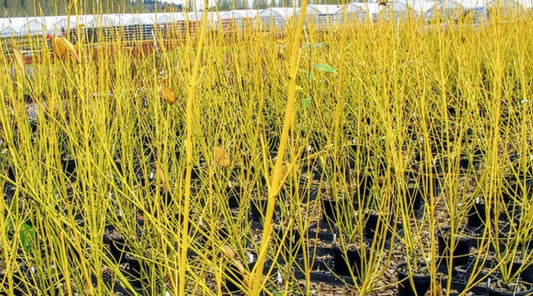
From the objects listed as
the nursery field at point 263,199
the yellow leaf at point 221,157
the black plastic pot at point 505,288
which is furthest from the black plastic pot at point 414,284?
the yellow leaf at point 221,157

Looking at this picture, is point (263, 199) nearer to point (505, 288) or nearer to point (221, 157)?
point (505, 288)

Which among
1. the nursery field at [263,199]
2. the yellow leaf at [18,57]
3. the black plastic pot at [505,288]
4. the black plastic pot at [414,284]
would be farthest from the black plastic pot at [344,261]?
the yellow leaf at [18,57]

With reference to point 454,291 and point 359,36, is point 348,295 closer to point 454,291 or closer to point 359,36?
point 454,291

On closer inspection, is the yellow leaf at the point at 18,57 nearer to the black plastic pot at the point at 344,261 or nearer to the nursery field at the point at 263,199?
the nursery field at the point at 263,199

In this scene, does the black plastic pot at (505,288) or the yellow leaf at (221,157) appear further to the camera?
the black plastic pot at (505,288)

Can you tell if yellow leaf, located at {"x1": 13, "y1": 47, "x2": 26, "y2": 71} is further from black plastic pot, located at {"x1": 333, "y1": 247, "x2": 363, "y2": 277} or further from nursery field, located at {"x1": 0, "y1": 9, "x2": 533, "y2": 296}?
black plastic pot, located at {"x1": 333, "y1": 247, "x2": 363, "y2": 277}

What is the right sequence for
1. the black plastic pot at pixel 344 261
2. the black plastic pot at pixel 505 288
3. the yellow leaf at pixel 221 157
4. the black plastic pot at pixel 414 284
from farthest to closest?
the black plastic pot at pixel 344 261
the black plastic pot at pixel 414 284
the black plastic pot at pixel 505 288
the yellow leaf at pixel 221 157

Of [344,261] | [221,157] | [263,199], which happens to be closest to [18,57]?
[221,157]

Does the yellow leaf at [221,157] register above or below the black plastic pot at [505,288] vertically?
above

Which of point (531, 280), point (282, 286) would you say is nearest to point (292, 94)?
point (282, 286)

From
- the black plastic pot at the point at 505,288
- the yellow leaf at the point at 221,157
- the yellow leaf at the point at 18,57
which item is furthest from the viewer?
the black plastic pot at the point at 505,288

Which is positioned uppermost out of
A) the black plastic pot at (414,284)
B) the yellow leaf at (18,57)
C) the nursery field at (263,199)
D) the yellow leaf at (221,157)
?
the yellow leaf at (18,57)

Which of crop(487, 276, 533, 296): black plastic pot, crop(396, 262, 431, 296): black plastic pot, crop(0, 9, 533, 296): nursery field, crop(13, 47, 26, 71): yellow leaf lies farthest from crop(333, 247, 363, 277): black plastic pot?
crop(13, 47, 26, 71): yellow leaf

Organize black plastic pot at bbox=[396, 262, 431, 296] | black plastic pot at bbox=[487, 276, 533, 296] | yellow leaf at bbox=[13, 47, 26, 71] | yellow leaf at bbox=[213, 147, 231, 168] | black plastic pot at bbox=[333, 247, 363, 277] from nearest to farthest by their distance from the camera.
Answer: yellow leaf at bbox=[213, 147, 231, 168], yellow leaf at bbox=[13, 47, 26, 71], black plastic pot at bbox=[487, 276, 533, 296], black plastic pot at bbox=[396, 262, 431, 296], black plastic pot at bbox=[333, 247, 363, 277]
